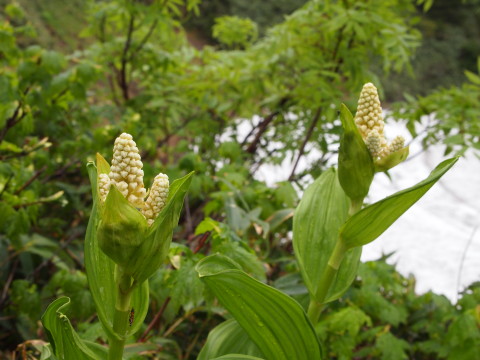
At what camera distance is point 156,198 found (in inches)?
19.7

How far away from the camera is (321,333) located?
3.25 feet

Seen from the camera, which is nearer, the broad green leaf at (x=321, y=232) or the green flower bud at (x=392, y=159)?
the green flower bud at (x=392, y=159)

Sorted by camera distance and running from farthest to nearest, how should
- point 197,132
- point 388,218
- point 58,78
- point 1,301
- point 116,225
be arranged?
point 197,132, point 58,78, point 1,301, point 388,218, point 116,225

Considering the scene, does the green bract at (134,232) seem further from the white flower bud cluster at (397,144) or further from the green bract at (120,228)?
the white flower bud cluster at (397,144)

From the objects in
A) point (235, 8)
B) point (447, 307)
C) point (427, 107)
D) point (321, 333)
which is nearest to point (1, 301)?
point (321, 333)

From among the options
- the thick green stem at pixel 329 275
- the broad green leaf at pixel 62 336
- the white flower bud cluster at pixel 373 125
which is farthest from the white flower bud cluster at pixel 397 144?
the broad green leaf at pixel 62 336

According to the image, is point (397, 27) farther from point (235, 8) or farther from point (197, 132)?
point (235, 8)

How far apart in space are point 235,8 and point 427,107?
632 centimetres

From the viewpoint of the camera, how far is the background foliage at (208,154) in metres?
0.98

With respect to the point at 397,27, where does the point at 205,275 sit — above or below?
below

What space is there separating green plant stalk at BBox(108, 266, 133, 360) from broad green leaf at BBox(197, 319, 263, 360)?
0.18 meters

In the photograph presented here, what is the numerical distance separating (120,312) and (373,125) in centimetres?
41

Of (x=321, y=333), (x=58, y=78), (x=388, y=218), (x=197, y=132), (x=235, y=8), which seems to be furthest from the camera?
(x=235, y=8)

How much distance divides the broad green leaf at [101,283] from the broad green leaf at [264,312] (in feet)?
0.34
